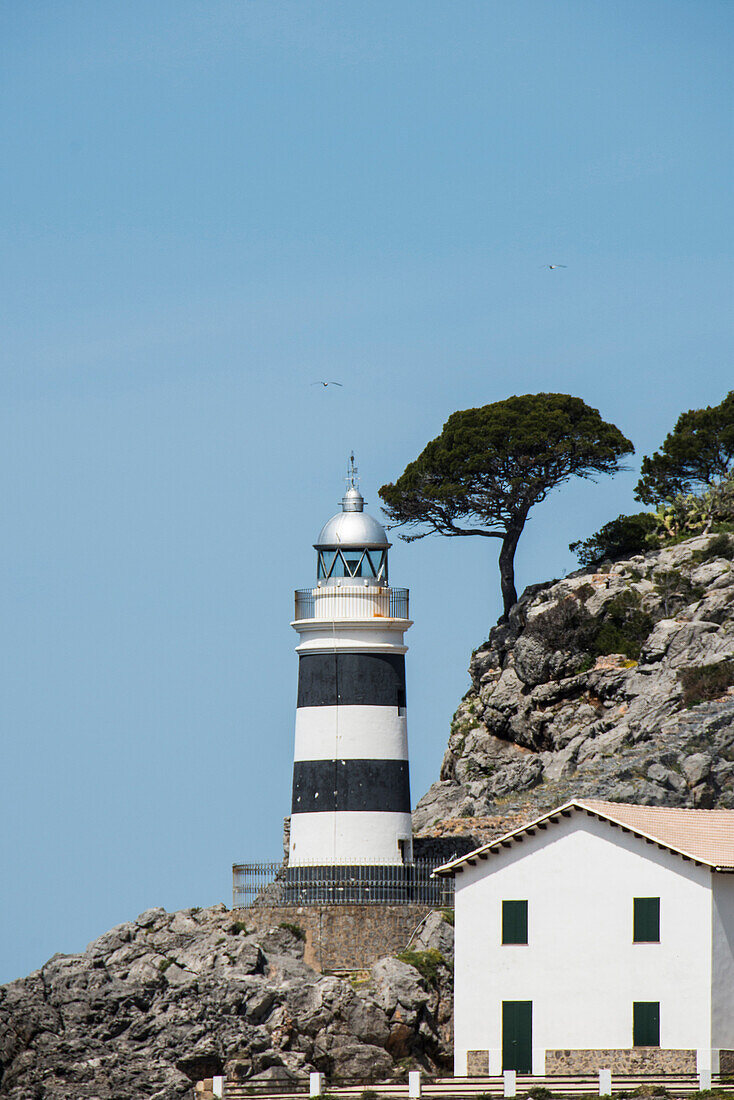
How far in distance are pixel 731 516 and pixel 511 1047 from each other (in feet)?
114

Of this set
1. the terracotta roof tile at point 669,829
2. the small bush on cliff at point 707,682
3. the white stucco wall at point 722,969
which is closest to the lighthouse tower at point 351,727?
the terracotta roof tile at point 669,829

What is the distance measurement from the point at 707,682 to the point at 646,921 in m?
17.8

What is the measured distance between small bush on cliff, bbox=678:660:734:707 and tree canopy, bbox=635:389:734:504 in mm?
19494

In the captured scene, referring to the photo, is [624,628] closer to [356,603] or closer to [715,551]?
[715,551]

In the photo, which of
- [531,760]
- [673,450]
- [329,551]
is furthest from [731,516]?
[329,551]

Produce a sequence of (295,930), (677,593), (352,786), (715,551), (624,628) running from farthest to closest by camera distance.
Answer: (715,551)
(624,628)
(677,593)
(352,786)
(295,930)

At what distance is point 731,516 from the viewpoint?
74.8 metres

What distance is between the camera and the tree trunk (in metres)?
74.0

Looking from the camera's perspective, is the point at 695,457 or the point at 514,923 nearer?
the point at 514,923

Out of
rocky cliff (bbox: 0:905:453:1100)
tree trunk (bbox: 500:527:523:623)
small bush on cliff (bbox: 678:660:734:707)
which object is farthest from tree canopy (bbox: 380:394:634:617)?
rocky cliff (bbox: 0:905:453:1100)

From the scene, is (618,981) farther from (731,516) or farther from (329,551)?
(731,516)

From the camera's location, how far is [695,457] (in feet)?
260

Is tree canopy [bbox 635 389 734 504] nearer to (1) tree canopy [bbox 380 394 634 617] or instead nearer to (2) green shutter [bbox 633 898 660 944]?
(1) tree canopy [bbox 380 394 634 617]

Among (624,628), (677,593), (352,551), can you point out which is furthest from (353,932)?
(677,593)
